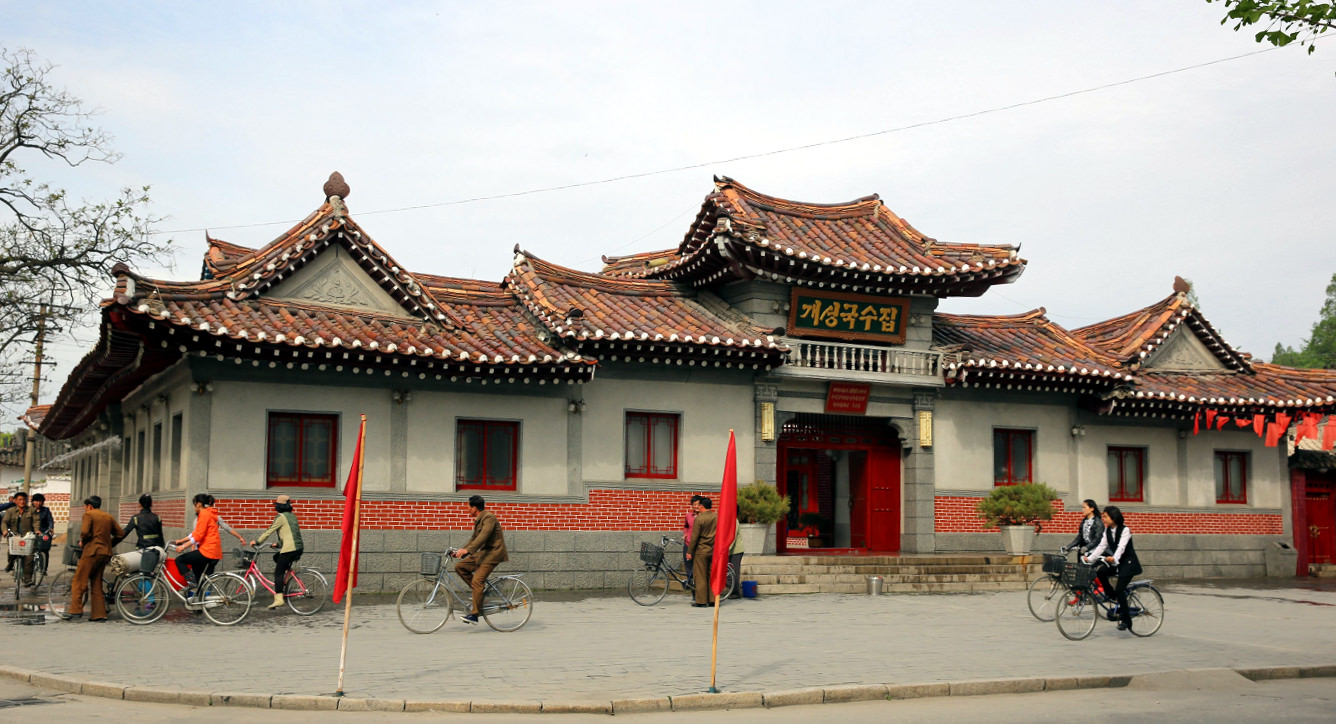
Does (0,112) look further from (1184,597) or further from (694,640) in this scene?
(1184,597)

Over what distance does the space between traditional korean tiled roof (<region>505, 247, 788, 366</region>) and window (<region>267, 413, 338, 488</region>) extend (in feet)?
13.6

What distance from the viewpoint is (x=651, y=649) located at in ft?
42.1

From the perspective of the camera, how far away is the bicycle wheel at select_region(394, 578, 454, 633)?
539 inches

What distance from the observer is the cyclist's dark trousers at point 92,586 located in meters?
14.9

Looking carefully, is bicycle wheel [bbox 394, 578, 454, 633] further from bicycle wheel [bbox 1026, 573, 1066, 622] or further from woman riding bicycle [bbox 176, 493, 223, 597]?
bicycle wheel [bbox 1026, 573, 1066, 622]

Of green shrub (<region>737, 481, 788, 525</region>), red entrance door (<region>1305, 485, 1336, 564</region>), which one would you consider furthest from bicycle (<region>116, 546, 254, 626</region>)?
red entrance door (<region>1305, 485, 1336, 564</region>)

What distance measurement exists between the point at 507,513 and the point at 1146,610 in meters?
10.3

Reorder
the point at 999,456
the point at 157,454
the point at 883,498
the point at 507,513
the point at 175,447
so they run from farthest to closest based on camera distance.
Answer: the point at 999,456
the point at 883,498
the point at 157,454
the point at 507,513
the point at 175,447

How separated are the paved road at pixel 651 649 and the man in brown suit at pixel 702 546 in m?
0.37

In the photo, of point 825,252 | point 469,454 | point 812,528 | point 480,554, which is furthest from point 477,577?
point 812,528

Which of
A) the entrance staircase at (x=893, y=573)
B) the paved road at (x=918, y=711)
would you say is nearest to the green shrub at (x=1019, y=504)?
the entrance staircase at (x=893, y=573)

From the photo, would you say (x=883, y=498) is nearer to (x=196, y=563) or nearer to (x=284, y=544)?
(x=284, y=544)

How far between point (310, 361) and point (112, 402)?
10.3 metres

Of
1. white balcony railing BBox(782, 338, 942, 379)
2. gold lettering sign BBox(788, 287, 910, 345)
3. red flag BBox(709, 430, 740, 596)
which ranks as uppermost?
gold lettering sign BBox(788, 287, 910, 345)
